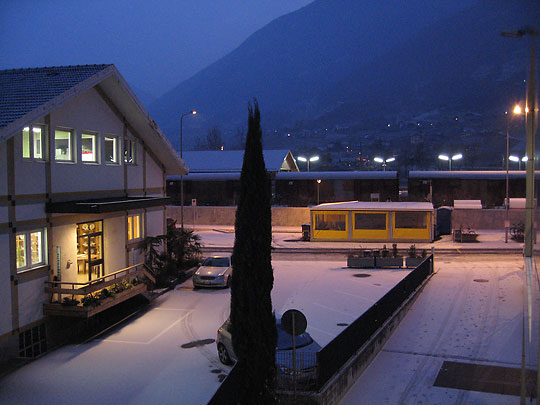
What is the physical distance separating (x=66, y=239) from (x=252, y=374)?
9.61 metres

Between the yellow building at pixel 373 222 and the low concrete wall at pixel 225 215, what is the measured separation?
7.90m

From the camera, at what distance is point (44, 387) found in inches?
480

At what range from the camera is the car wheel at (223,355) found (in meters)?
13.1

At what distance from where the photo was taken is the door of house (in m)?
17.8

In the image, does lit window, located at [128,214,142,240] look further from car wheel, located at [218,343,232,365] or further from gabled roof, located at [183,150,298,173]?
gabled roof, located at [183,150,298,173]

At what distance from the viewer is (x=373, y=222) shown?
1412 inches

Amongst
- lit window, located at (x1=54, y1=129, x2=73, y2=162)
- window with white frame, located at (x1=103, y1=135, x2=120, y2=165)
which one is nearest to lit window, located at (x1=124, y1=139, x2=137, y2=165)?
window with white frame, located at (x1=103, y1=135, x2=120, y2=165)

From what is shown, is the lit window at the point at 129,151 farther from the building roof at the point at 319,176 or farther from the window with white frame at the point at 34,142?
the building roof at the point at 319,176

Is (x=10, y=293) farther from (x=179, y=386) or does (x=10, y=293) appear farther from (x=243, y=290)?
(x=243, y=290)

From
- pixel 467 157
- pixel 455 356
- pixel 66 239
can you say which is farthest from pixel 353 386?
pixel 467 157

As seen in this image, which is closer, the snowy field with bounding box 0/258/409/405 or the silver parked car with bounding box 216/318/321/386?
the silver parked car with bounding box 216/318/321/386

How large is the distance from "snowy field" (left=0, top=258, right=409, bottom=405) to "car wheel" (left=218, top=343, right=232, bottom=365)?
0.83 ft

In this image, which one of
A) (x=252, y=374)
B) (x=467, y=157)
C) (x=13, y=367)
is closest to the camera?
(x=252, y=374)

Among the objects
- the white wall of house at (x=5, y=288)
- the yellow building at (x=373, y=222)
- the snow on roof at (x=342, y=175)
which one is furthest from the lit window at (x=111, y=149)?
the snow on roof at (x=342, y=175)
